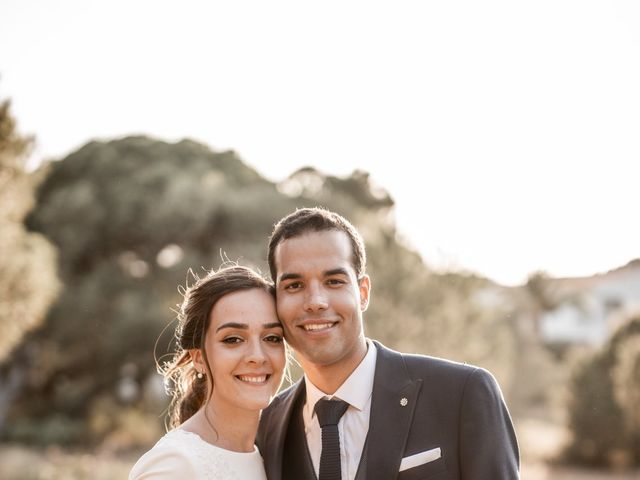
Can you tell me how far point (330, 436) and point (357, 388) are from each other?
9.0 inches

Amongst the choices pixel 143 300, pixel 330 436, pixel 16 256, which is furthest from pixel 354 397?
pixel 143 300

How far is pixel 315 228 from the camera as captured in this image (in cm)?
310

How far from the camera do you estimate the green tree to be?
7012mm

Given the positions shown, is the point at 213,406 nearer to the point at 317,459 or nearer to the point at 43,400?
the point at 317,459

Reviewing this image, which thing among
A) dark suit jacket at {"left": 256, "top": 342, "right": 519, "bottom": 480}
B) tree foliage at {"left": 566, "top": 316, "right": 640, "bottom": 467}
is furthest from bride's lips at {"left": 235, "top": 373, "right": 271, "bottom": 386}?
tree foliage at {"left": 566, "top": 316, "right": 640, "bottom": 467}

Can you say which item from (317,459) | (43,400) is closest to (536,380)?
(43,400)

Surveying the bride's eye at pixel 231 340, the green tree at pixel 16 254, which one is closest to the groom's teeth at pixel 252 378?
the bride's eye at pixel 231 340

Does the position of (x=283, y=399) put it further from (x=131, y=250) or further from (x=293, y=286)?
(x=131, y=250)

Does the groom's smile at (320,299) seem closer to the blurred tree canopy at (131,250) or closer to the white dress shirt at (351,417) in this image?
the white dress shirt at (351,417)

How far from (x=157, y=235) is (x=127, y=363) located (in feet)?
9.29

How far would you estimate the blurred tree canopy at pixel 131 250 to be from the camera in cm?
1535

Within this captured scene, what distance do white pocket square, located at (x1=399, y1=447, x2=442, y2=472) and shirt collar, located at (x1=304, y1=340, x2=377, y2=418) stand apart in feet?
1.10

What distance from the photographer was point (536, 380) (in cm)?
2286

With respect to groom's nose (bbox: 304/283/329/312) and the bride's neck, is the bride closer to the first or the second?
the bride's neck
